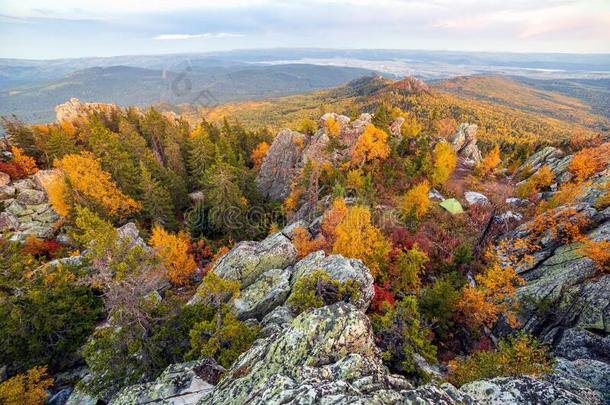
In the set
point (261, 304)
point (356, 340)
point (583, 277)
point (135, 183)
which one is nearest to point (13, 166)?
point (135, 183)

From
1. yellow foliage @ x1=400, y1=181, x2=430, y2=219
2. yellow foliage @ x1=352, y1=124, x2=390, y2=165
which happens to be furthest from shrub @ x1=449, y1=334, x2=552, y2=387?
yellow foliage @ x1=352, y1=124, x2=390, y2=165

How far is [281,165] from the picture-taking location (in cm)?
6912

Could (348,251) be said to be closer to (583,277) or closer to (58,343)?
(583,277)

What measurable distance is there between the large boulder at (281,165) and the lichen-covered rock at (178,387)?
50940 mm

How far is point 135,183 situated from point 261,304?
43.6 metres

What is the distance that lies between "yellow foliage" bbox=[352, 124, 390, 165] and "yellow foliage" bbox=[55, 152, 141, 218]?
1691 inches

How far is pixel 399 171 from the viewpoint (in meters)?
55.9

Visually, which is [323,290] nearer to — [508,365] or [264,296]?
[264,296]

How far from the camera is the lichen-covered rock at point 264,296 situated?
24.6 m

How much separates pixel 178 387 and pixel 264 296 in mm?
10196

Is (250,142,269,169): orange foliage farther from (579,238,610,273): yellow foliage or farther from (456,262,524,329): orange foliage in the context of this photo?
(579,238,610,273): yellow foliage

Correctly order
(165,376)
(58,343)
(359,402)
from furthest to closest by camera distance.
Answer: (58,343) → (165,376) → (359,402)

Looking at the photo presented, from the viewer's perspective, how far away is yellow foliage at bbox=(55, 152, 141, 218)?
4719 cm

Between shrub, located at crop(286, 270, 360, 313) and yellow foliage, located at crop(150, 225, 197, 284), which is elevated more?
shrub, located at crop(286, 270, 360, 313)
